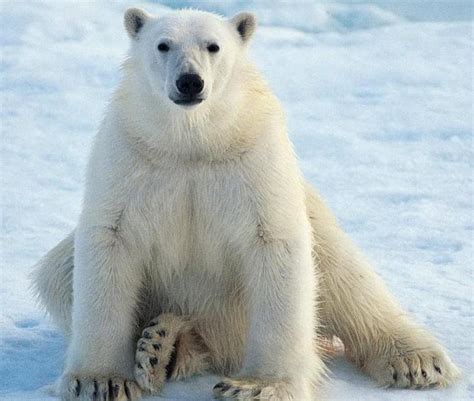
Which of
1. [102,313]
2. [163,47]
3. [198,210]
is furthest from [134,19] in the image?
[102,313]

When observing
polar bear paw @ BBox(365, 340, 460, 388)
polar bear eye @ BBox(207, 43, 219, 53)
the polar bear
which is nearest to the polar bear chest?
the polar bear

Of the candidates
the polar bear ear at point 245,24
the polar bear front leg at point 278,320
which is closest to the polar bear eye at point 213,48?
the polar bear ear at point 245,24

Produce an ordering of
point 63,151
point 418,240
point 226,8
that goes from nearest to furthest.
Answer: point 418,240
point 63,151
point 226,8

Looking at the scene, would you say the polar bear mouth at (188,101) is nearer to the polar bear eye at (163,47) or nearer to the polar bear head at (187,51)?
the polar bear head at (187,51)

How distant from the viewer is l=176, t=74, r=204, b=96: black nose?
3164 mm

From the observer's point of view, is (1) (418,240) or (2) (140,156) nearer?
(2) (140,156)

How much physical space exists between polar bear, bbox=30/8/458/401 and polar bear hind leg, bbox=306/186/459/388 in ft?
0.60

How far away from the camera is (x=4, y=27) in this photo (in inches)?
428

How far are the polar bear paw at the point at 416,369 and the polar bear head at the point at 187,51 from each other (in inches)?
43.8

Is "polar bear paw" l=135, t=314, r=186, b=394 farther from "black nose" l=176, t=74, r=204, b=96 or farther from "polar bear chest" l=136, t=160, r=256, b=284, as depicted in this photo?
"black nose" l=176, t=74, r=204, b=96

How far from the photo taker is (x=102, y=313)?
3.31 meters

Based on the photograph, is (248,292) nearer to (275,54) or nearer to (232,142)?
(232,142)

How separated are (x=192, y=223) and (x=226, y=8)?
10304 mm

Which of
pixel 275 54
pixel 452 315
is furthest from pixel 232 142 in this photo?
pixel 275 54
